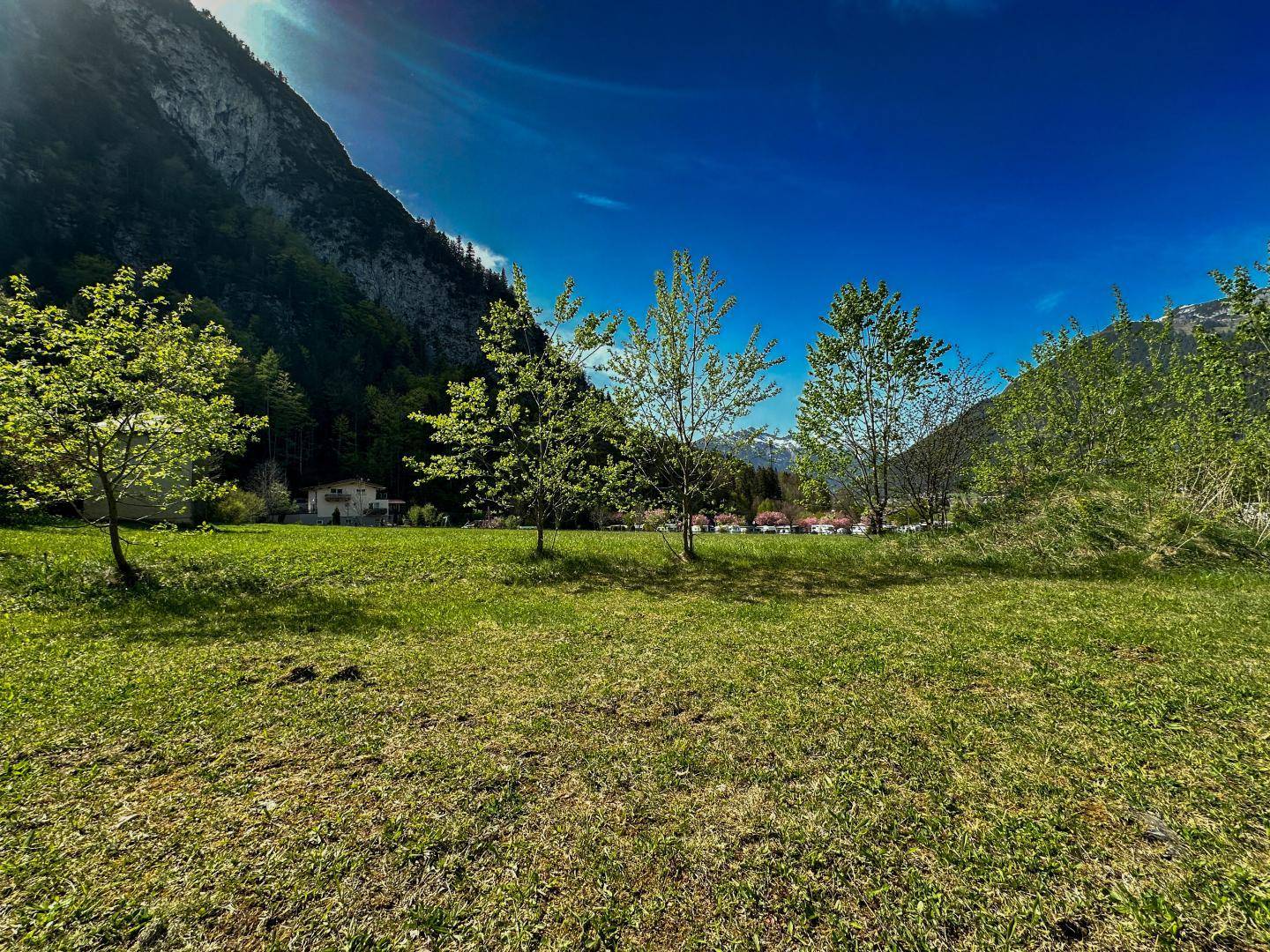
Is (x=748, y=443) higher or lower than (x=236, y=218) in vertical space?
lower

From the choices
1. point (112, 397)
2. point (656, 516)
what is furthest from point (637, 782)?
point (656, 516)

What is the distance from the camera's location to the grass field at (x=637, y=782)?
99.4 inches

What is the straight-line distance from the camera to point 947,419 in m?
18.8

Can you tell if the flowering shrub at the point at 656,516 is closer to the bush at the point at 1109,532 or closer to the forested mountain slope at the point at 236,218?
the bush at the point at 1109,532

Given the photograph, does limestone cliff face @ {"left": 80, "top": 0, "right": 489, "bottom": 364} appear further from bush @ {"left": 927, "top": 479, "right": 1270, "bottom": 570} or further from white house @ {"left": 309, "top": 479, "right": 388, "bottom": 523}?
bush @ {"left": 927, "top": 479, "right": 1270, "bottom": 570}

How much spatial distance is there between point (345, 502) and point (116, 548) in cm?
5772

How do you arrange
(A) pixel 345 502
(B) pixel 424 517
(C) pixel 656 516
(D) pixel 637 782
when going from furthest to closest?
(A) pixel 345 502 → (B) pixel 424 517 → (C) pixel 656 516 → (D) pixel 637 782

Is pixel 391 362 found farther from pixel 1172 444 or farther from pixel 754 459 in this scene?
pixel 1172 444

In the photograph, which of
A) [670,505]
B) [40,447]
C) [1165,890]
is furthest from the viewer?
[670,505]

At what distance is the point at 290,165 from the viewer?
456 ft

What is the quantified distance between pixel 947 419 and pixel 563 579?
1649 centimetres

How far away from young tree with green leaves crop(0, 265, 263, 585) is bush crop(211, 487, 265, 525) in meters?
19.5

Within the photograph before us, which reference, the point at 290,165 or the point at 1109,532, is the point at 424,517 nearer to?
the point at 1109,532

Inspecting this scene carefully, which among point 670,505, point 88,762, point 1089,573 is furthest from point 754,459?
point 88,762
